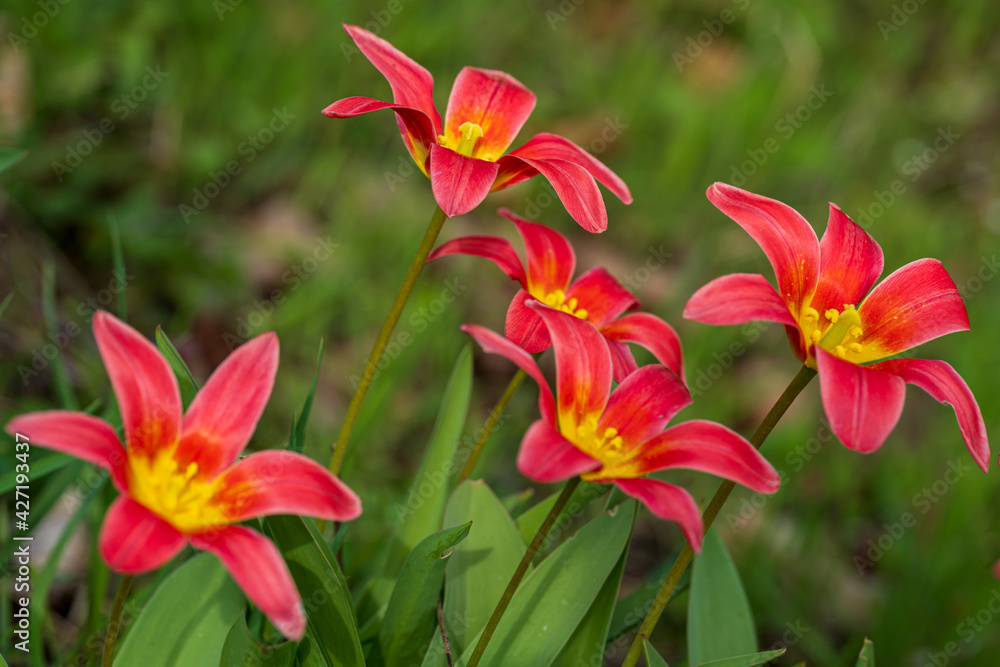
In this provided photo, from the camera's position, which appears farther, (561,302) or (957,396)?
(561,302)

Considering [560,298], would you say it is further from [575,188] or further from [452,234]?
[452,234]

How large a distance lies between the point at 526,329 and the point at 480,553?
0.54 metres

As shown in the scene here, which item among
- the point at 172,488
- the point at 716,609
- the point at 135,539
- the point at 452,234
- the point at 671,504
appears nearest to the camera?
the point at 135,539

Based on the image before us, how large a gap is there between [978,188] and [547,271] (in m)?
4.14

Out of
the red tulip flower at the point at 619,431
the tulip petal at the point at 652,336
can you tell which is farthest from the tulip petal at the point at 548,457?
the tulip petal at the point at 652,336

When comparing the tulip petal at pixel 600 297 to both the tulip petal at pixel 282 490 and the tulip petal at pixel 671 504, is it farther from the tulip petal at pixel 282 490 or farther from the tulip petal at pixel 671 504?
the tulip petal at pixel 282 490

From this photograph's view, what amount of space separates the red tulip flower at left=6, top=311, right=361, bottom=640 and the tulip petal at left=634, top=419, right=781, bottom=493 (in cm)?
44

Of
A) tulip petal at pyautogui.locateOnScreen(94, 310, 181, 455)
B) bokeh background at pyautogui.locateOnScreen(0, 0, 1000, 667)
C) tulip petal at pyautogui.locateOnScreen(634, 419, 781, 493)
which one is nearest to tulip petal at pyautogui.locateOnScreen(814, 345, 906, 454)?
tulip petal at pyautogui.locateOnScreen(634, 419, 781, 493)

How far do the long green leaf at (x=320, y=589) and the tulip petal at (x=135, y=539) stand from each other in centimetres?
30

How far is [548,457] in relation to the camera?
3.72 feet

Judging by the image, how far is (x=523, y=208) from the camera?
3988 millimetres

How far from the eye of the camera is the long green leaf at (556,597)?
1535 millimetres

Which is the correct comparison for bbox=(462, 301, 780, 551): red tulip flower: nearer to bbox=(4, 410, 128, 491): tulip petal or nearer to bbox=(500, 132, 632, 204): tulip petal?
bbox=(500, 132, 632, 204): tulip petal

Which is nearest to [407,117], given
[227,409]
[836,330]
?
[227,409]
